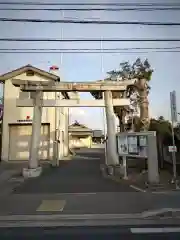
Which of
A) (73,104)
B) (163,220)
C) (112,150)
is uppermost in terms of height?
(73,104)

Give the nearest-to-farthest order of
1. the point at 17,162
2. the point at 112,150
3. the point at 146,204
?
the point at 146,204 < the point at 112,150 < the point at 17,162

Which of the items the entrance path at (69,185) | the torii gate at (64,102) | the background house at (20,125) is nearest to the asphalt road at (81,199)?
the entrance path at (69,185)

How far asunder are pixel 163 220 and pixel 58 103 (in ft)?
36.6

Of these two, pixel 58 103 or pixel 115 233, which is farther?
pixel 58 103

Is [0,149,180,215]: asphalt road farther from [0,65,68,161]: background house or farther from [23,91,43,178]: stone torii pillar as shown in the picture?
[0,65,68,161]: background house

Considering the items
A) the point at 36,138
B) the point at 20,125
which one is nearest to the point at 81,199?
the point at 36,138

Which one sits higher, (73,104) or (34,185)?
(73,104)

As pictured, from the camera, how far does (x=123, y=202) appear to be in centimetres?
1007

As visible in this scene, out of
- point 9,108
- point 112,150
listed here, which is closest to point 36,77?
point 9,108

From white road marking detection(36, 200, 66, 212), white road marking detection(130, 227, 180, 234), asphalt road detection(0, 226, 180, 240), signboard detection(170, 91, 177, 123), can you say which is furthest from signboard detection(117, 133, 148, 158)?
asphalt road detection(0, 226, 180, 240)

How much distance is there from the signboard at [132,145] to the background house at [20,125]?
929cm

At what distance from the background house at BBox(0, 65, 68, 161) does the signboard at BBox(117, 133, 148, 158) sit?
9.29 metres

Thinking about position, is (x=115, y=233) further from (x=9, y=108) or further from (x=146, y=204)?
(x=9, y=108)

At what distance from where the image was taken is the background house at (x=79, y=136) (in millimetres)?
57750
